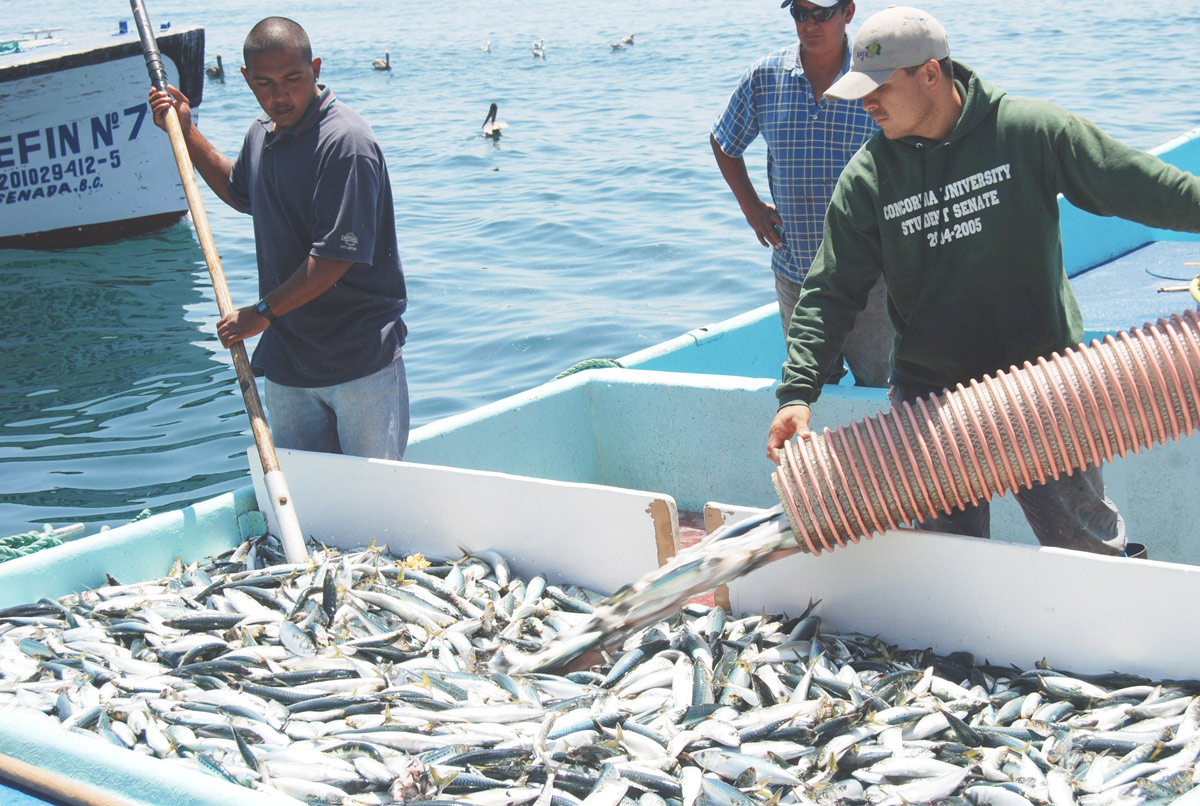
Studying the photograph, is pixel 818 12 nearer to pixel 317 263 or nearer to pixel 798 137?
pixel 798 137

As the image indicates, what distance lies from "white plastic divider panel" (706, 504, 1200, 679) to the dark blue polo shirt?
1619 mm

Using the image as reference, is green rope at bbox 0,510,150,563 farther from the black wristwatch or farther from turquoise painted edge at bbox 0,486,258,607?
the black wristwatch

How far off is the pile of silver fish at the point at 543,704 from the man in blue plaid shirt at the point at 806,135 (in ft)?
5.58

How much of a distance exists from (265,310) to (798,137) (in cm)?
240

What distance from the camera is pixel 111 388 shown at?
11195 millimetres

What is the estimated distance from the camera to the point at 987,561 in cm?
370

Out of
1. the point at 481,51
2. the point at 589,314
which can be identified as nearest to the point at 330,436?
the point at 589,314

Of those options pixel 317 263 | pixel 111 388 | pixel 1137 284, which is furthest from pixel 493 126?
pixel 317 263

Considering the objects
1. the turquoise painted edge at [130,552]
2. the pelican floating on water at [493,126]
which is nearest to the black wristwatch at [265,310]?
the turquoise painted edge at [130,552]

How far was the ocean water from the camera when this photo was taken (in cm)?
1027

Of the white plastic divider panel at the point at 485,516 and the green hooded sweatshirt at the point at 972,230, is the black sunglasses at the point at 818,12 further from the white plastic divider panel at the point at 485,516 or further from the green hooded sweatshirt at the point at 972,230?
the white plastic divider panel at the point at 485,516

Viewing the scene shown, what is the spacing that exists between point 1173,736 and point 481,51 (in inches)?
1387

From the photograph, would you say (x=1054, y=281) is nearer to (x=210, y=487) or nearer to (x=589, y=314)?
(x=210, y=487)

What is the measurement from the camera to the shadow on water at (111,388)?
29.8ft
